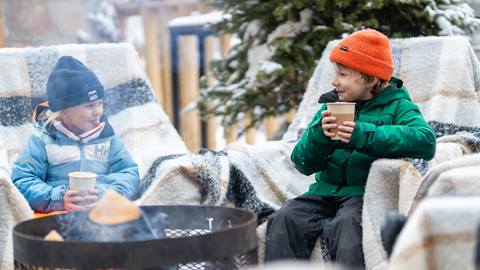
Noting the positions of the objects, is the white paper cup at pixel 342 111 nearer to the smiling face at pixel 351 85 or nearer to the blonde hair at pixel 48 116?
the smiling face at pixel 351 85

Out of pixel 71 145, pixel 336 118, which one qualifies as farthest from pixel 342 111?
pixel 71 145

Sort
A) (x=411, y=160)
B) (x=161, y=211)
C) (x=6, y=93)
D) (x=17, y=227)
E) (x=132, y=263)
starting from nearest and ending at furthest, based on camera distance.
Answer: (x=132, y=263) < (x=17, y=227) < (x=161, y=211) < (x=411, y=160) < (x=6, y=93)

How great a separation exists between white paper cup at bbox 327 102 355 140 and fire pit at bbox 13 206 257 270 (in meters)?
0.53

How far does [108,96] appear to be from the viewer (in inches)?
161

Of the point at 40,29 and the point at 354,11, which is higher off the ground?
the point at 354,11

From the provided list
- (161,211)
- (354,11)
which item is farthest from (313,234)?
(354,11)

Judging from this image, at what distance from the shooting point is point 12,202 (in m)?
2.96

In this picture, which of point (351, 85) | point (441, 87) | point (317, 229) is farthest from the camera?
point (441, 87)

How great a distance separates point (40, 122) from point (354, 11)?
2200 mm

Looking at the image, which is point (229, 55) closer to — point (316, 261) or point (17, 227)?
point (316, 261)

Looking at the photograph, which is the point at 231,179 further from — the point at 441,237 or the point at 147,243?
the point at 441,237

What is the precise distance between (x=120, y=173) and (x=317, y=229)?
87 centimetres

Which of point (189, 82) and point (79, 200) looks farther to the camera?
point (189, 82)

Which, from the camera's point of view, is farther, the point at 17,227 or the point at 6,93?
the point at 6,93
